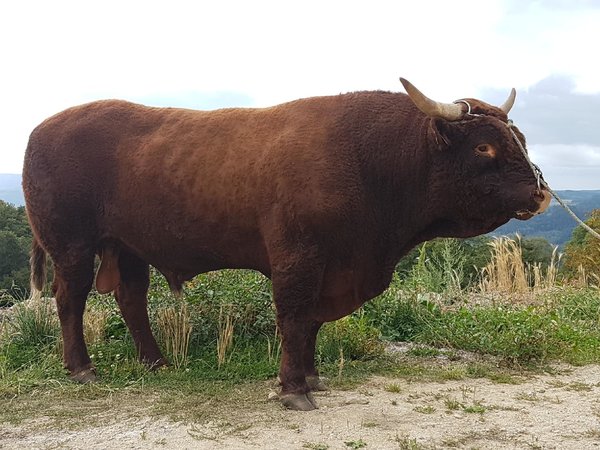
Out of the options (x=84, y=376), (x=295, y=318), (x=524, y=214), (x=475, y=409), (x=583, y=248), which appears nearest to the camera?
(x=524, y=214)

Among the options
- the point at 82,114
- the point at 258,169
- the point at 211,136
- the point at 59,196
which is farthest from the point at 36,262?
the point at 258,169

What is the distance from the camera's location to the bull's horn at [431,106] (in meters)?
3.98

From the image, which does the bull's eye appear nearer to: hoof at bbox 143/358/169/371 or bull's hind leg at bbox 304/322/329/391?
bull's hind leg at bbox 304/322/329/391

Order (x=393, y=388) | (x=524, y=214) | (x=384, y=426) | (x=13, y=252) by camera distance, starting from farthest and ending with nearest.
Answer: (x=13, y=252), (x=393, y=388), (x=524, y=214), (x=384, y=426)

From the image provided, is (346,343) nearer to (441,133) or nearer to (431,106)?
(441,133)

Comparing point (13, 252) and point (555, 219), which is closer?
point (13, 252)

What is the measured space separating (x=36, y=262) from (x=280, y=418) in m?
3.01

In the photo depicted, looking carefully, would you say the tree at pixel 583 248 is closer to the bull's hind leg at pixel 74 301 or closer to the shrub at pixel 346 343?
the shrub at pixel 346 343

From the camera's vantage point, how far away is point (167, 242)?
4.97m

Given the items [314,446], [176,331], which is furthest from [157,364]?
[314,446]

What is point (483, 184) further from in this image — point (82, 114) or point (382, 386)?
point (82, 114)

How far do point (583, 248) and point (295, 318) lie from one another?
23.8m

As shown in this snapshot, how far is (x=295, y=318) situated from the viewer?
445cm

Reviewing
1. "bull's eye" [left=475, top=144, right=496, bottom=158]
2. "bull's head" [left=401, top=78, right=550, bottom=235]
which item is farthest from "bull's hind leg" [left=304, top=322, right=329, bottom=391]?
"bull's eye" [left=475, top=144, right=496, bottom=158]
